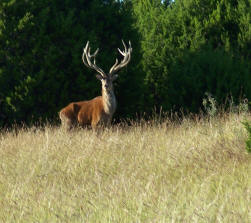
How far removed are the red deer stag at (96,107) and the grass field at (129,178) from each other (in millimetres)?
1758

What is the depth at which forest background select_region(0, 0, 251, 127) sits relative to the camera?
12273 mm

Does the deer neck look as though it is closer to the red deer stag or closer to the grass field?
the red deer stag

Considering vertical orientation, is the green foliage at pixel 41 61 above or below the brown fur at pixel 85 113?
above

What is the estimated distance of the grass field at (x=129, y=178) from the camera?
15.8ft

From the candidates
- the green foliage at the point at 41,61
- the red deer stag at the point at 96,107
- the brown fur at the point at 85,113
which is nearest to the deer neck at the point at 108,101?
the red deer stag at the point at 96,107

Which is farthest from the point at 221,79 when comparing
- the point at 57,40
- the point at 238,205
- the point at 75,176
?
the point at 238,205

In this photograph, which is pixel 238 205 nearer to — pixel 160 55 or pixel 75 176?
pixel 75 176

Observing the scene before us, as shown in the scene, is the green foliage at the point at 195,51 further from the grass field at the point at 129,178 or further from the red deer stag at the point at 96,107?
the grass field at the point at 129,178

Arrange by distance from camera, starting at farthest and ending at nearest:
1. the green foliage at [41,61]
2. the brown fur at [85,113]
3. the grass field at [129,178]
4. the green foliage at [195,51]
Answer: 1. the green foliage at [195,51]
2. the green foliage at [41,61]
3. the brown fur at [85,113]
4. the grass field at [129,178]

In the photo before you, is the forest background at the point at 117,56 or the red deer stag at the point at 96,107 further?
the forest background at the point at 117,56

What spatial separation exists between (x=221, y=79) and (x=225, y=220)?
10.2m

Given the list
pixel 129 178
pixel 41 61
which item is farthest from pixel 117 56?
pixel 129 178

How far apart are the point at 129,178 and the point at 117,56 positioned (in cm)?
733

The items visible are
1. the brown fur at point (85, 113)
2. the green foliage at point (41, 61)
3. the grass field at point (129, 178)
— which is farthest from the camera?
the green foliage at point (41, 61)
